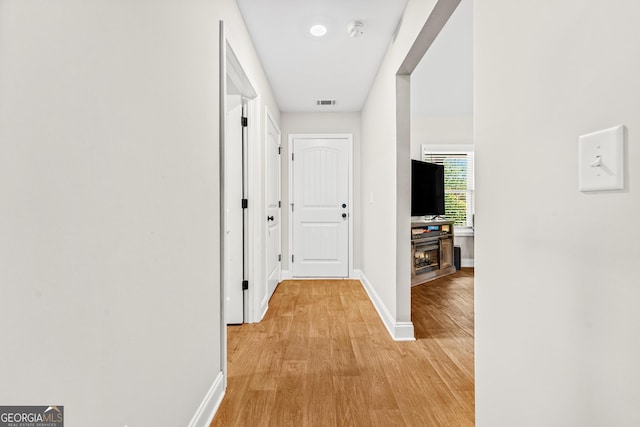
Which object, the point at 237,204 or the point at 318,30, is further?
the point at 237,204

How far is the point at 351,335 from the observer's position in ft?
9.13

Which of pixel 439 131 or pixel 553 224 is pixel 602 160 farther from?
pixel 439 131

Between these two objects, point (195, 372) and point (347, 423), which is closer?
point (195, 372)

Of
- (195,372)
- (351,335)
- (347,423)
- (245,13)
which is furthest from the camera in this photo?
(351,335)

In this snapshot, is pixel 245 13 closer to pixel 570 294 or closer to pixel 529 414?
pixel 570 294

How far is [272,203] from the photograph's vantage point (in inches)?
161

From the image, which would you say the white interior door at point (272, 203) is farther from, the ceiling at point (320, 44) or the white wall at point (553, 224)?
the white wall at point (553, 224)

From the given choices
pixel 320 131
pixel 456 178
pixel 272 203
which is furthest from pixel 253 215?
pixel 456 178

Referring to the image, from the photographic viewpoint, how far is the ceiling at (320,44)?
2.45m

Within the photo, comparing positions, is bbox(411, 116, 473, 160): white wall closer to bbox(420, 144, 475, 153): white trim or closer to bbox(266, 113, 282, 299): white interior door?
bbox(420, 144, 475, 153): white trim

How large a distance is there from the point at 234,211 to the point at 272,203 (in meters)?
1.05

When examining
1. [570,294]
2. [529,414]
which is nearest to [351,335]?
[529,414]

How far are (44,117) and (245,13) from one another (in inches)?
87.2

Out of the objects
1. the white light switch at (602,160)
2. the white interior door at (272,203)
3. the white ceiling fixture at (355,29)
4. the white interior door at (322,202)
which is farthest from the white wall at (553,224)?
the white interior door at (322,202)
